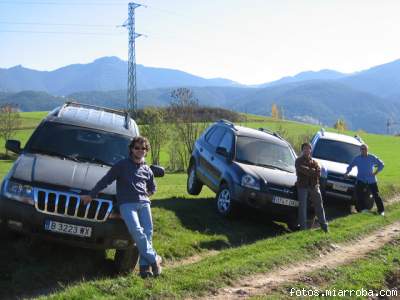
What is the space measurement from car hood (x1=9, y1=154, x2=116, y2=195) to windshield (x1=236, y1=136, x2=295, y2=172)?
175 inches

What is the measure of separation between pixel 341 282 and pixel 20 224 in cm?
415

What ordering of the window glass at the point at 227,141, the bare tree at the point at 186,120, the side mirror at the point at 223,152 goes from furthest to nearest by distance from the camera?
1. the bare tree at the point at 186,120
2. the window glass at the point at 227,141
3. the side mirror at the point at 223,152

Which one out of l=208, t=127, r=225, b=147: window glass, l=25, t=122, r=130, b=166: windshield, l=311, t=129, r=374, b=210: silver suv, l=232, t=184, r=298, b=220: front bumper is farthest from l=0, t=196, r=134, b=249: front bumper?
l=311, t=129, r=374, b=210: silver suv

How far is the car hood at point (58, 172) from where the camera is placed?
20.2ft

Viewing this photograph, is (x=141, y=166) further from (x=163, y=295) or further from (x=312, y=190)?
(x=312, y=190)

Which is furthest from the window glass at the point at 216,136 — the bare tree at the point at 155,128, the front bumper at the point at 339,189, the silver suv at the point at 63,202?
the bare tree at the point at 155,128

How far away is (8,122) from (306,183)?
56.6 meters

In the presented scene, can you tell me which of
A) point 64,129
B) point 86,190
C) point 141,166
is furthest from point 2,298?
point 64,129

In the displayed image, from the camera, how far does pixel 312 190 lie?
31.9 ft

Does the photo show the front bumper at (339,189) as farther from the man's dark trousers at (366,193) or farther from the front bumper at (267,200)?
the front bumper at (267,200)

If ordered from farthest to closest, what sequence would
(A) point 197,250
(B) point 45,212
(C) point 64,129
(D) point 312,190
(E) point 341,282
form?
1. (D) point 312,190
2. (A) point 197,250
3. (C) point 64,129
4. (E) point 341,282
5. (B) point 45,212

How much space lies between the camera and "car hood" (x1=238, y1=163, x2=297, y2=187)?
985cm

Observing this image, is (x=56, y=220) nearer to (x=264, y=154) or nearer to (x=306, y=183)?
(x=306, y=183)

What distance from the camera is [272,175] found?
1008cm
